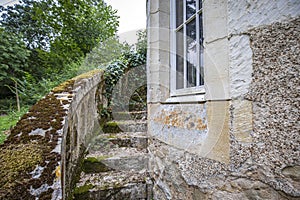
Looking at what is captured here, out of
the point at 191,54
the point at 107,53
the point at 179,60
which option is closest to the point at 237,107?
the point at 191,54

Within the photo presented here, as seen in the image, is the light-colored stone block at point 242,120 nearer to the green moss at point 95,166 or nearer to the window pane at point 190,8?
the window pane at point 190,8

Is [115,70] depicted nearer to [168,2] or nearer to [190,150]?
[168,2]

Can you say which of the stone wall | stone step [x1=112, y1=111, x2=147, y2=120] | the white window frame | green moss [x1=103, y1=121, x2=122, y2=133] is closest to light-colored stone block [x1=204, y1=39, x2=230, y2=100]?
the white window frame

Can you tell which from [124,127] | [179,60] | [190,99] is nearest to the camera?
[190,99]

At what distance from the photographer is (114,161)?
1699 mm

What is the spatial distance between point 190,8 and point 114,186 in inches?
69.0

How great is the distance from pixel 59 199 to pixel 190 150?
2.85ft

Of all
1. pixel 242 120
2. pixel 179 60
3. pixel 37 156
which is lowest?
pixel 37 156

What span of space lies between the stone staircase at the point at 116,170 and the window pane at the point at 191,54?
104cm

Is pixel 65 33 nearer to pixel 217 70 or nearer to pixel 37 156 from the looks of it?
pixel 37 156

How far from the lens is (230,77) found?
88 centimetres

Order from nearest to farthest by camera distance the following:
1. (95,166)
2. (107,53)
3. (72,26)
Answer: (95,166)
(107,53)
(72,26)

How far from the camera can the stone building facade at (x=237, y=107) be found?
2.25ft

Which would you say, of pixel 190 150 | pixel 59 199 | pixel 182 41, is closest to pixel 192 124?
pixel 190 150
